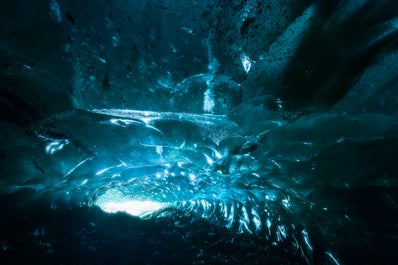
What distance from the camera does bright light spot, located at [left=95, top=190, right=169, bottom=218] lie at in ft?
15.0

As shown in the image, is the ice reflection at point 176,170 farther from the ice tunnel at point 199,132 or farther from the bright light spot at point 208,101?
the bright light spot at point 208,101

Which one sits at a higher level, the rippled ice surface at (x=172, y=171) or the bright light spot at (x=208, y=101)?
the bright light spot at (x=208, y=101)

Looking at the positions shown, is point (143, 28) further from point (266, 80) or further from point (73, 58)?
point (266, 80)

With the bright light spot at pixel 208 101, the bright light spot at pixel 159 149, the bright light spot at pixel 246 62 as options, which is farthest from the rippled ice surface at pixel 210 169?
the bright light spot at pixel 246 62

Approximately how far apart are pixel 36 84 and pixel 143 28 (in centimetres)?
146

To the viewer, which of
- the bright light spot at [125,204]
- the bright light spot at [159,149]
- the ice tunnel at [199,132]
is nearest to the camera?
the ice tunnel at [199,132]

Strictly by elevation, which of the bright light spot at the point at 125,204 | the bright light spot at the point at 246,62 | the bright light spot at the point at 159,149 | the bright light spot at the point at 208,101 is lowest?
the bright light spot at the point at 125,204

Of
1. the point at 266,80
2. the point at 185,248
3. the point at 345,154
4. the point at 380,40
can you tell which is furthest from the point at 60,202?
the point at 380,40

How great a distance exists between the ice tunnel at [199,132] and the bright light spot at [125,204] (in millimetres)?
37

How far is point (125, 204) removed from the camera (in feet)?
15.9

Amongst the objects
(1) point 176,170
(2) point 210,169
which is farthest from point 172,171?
(2) point 210,169

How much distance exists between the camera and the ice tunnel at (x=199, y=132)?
6.68 ft

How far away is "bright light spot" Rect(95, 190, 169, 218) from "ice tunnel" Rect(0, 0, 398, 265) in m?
0.04

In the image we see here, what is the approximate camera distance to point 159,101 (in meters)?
2.68
